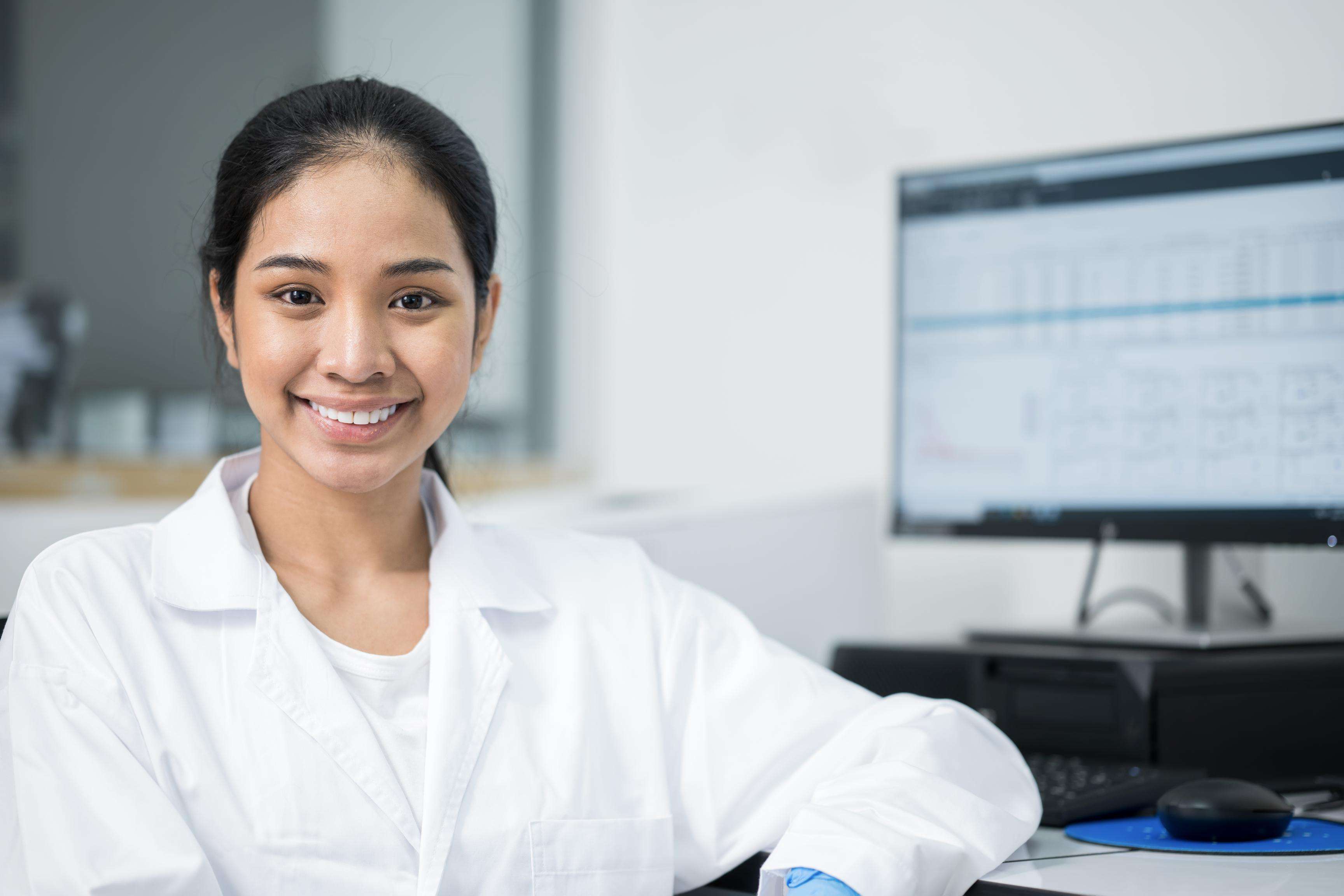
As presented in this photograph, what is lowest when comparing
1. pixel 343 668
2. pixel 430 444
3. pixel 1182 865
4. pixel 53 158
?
pixel 1182 865

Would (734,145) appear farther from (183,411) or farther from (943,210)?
(183,411)

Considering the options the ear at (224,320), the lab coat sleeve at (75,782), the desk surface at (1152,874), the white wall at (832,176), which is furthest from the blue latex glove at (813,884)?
the white wall at (832,176)

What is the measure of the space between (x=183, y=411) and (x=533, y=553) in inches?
49.7

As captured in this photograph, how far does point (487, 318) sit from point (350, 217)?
0.64 feet

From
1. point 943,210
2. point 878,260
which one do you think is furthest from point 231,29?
point 943,210

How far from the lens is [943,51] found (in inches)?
67.4

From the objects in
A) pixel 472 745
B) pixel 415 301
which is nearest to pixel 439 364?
pixel 415 301

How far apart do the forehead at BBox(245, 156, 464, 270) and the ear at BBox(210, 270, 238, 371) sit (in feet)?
0.24

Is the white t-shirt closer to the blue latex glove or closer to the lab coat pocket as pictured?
the lab coat pocket

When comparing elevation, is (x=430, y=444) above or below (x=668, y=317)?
below

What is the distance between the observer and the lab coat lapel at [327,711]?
2.67ft

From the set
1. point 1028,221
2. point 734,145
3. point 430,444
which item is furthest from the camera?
point 734,145

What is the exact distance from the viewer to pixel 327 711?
2.69ft

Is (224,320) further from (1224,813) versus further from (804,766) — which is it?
(1224,813)
